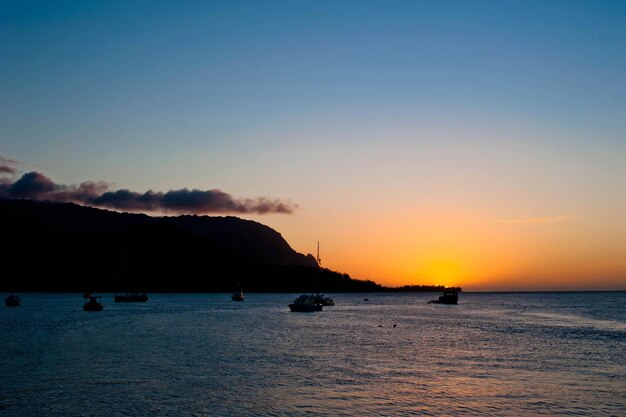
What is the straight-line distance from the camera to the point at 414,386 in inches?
1719

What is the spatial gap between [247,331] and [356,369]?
46.0 meters

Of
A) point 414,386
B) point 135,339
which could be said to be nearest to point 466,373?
point 414,386

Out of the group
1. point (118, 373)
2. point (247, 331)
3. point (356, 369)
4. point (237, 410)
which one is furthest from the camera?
point (247, 331)

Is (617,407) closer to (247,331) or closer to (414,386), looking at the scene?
(414,386)

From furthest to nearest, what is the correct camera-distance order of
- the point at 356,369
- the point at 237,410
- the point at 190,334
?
1. the point at 190,334
2. the point at 356,369
3. the point at 237,410

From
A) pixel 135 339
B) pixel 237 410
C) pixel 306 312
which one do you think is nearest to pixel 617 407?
pixel 237 410

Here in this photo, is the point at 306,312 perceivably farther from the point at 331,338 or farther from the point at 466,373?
the point at 466,373

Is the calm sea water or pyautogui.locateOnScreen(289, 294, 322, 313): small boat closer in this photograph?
the calm sea water

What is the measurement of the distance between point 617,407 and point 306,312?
Result: 129m

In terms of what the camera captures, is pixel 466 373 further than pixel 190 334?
No

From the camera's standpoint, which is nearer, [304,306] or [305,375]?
[305,375]

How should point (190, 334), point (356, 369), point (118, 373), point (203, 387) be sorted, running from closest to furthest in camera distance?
point (203, 387), point (118, 373), point (356, 369), point (190, 334)

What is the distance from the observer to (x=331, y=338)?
83250 millimetres

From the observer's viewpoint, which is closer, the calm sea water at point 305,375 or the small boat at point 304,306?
the calm sea water at point 305,375
